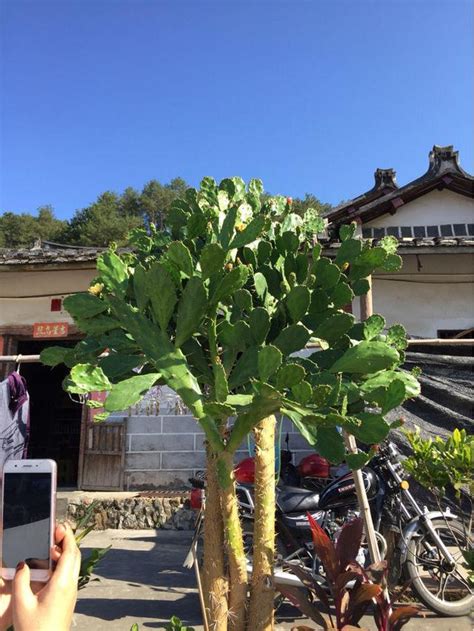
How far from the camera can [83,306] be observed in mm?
1489

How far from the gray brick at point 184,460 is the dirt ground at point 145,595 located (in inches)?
46.5

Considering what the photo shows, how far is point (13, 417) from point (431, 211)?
7430 millimetres

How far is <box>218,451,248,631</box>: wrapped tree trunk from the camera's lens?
136 cm

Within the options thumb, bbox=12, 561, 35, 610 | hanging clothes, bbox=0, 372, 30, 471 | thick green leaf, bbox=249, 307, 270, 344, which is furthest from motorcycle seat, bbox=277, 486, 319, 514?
thumb, bbox=12, 561, 35, 610

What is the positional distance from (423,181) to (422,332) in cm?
290

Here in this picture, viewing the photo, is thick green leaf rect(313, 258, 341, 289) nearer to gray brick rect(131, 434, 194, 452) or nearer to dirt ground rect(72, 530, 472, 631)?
dirt ground rect(72, 530, 472, 631)

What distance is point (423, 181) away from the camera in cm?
845

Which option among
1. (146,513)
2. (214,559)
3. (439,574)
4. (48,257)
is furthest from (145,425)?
(214,559)

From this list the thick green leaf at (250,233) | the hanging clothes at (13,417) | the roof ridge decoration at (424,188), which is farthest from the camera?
the roof ridge decoration at (424,188)

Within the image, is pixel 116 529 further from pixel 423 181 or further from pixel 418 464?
pixel 423 181

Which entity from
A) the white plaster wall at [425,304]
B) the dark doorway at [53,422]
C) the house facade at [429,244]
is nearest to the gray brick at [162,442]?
the house facade at [429,244]

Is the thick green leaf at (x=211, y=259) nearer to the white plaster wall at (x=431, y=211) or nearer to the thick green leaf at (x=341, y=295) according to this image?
the thick green leaf at (x=341, y=295)

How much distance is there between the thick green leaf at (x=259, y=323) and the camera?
1.33 meters

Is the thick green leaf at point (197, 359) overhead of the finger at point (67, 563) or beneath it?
overhead
